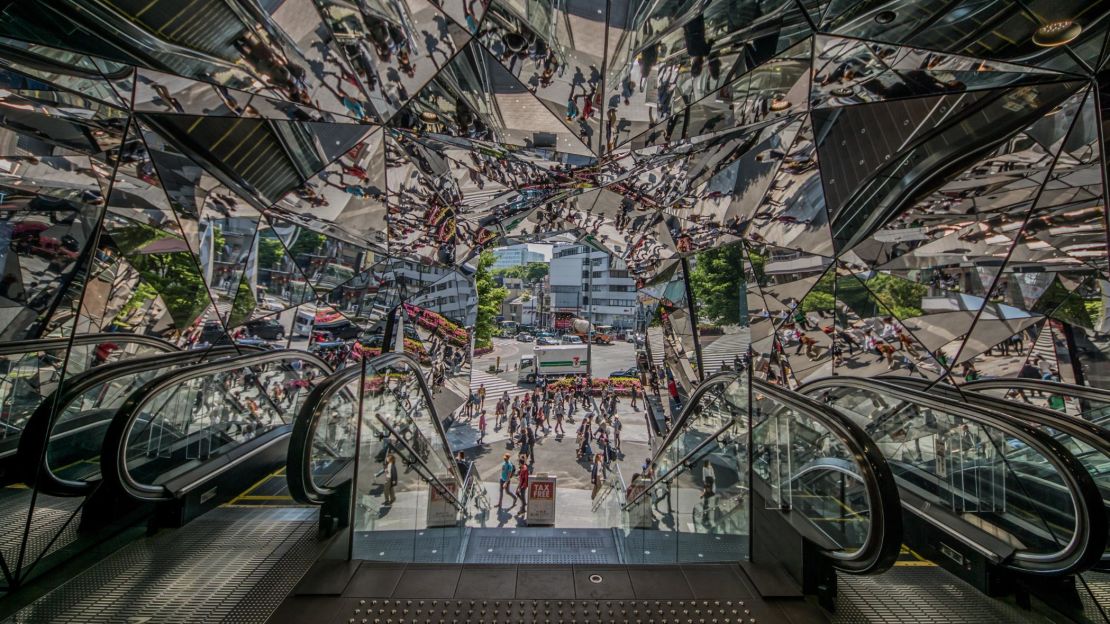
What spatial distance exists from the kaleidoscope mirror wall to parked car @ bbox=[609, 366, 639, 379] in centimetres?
542

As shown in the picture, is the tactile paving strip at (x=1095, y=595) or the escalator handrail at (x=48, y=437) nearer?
the tactile paving strip at (x=1095, y=595)

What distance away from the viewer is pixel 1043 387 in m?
4.19

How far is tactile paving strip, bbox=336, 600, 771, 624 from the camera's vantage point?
7.38ft

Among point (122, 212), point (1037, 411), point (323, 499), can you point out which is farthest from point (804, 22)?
point (122, 212)

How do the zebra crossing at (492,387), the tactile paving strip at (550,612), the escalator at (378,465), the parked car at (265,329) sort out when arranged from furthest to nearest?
the zebra crossing at (492,387) → the parked car at (265,329) → the escalator at (378,465) → the tactile paving strip at (550,612)

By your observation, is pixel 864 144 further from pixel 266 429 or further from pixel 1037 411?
pixel 266 429

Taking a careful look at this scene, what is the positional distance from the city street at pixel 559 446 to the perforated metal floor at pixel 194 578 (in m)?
5.23

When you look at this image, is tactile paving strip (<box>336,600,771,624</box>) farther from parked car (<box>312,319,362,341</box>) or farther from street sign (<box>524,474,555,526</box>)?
parked car (<box>312,319,362,341</box>)

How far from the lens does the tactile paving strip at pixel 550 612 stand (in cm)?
225

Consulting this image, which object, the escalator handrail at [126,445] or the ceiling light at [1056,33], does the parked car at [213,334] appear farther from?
the ceiling light at [1056,33]

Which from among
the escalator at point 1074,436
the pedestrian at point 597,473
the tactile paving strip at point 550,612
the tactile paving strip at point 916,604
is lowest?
the pedestrian at point 597,473

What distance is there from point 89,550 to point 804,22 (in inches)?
281

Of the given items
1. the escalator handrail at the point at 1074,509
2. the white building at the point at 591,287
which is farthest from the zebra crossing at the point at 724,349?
the escalator handrail at the point at 1074,509

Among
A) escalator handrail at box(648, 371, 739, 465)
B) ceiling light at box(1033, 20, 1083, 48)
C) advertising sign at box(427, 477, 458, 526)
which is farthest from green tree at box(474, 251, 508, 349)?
ceiling light at box(1033, 20, 1083, 48)
